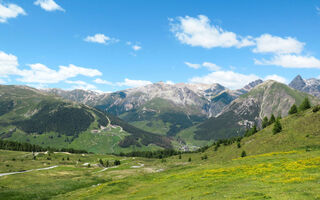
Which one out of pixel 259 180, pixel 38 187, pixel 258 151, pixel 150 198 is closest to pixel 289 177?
pixel 259 180

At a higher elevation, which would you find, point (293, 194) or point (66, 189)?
point (293, 194)

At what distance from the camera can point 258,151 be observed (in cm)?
8806

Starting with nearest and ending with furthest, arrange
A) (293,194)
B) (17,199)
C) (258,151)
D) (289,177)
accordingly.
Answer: (293,194) → (289,177) → (17,199) → (258,151)

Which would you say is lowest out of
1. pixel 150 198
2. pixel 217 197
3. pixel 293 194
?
pixel 150 198

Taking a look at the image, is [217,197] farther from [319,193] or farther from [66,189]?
[66,189]

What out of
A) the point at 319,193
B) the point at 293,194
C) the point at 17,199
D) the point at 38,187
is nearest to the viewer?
the point at 319,193

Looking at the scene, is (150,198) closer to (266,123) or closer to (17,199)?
(17,199)

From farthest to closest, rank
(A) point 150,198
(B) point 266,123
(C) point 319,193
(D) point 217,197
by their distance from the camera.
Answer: (B) point 266,123
(A) point 150,198
(D) point 217,197
(C) point 319,193

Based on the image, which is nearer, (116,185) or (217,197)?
(217,197)

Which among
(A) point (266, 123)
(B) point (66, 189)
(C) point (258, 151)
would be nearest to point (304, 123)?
(C) point (258, 151)

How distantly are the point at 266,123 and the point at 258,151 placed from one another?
65957mm

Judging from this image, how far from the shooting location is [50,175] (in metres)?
88.9

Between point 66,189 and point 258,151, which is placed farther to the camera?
point 258,151

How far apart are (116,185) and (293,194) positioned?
44.0 metres
